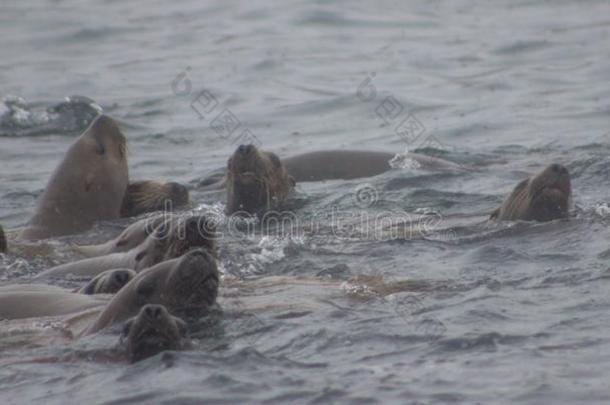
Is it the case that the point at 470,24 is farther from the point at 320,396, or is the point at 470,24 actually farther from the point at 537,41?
the point at 320,396

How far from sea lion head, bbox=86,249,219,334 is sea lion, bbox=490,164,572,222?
9.50ft

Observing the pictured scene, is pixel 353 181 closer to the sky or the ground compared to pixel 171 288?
closer to the ground

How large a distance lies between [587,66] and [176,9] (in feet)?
24.9

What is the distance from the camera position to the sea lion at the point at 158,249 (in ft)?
24.4

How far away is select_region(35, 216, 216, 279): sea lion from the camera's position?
24.4 feet

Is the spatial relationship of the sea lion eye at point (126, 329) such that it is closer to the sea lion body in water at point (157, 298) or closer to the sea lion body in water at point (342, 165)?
the sea lion body in water at point (157, 298)

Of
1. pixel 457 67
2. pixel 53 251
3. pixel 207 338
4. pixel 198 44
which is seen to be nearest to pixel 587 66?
pixel 457 67

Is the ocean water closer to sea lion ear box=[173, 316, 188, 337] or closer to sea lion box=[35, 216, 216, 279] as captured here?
sea lion ear box=[173, 316, 188, 337]

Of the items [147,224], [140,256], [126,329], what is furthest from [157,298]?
[147,224]

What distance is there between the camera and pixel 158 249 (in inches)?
303

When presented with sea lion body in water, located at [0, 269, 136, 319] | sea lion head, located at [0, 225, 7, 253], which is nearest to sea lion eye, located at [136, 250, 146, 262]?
sea lion body in water, located at [0, 269, 136, 319]

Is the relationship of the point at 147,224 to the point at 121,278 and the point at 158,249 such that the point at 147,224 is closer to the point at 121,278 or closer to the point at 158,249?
the point at 158,249

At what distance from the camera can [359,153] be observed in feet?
39.1

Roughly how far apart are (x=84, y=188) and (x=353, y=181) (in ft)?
7.86
